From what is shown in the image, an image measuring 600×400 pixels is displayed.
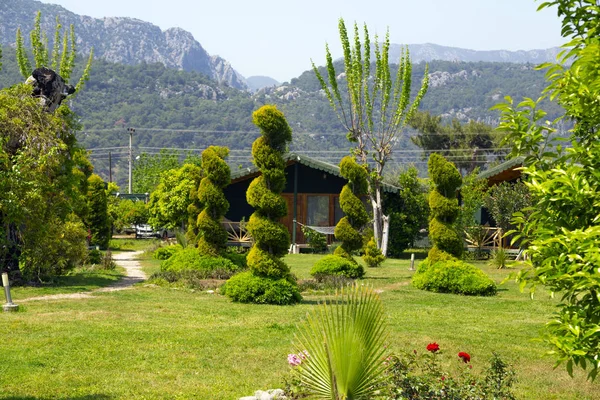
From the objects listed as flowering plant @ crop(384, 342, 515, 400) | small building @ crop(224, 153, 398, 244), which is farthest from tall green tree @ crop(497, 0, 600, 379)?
small building @ crop(224, 153, 398, 244)

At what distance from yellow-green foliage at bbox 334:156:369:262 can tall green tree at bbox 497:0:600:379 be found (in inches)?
626

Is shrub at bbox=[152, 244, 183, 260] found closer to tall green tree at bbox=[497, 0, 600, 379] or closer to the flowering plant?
the flowering plant

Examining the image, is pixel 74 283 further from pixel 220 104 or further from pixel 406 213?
pixel 220 104

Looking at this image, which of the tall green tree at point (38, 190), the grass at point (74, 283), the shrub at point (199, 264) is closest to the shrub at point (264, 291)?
the grass at point (74, 283)

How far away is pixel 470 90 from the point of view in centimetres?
15662

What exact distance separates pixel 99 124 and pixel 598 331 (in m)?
126

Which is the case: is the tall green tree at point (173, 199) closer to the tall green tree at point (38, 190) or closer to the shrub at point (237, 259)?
the shrub at point (237, 259)

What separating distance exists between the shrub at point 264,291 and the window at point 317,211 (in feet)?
68.6

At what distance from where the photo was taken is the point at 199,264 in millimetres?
21594

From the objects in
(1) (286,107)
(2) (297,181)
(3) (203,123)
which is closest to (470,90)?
(1) (286,107)

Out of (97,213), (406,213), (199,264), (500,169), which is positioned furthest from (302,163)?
(199,264)

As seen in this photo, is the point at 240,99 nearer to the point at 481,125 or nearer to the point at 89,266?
the point at 481,125

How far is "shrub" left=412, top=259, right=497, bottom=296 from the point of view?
61.0 ft

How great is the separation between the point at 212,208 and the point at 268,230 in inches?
249
